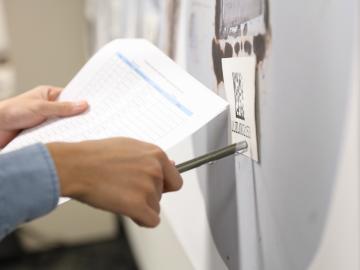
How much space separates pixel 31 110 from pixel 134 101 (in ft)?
0.56

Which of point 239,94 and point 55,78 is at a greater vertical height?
point 239,94

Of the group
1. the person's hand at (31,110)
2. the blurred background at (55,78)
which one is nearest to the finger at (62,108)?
the person's hand at (31,110)

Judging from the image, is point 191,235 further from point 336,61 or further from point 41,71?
point 41,71

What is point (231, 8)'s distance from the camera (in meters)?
0.43

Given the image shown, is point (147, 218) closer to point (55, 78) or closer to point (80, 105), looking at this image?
point (80, 105)

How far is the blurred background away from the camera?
183 cm

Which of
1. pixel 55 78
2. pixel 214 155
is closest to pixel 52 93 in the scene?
pixel 214 155

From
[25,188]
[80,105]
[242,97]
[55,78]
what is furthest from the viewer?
[55,78]

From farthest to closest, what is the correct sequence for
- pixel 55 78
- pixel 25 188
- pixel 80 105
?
pixel 55 78, pixel 80 105, pixel 25 188

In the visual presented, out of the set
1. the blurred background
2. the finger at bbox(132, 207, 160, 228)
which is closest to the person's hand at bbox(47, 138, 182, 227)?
the finger at bbox(132, 207, 160, 228)

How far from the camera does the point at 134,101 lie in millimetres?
483

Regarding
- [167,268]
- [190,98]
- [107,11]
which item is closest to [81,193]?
[190,98]

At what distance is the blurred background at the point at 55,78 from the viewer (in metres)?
1.83

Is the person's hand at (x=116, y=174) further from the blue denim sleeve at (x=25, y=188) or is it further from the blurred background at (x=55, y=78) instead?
the blurred background at (x=55, y=78)
